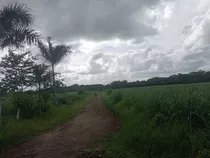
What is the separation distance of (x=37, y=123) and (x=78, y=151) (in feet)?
13.8

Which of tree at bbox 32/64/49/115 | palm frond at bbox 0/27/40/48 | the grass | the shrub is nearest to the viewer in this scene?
the grass

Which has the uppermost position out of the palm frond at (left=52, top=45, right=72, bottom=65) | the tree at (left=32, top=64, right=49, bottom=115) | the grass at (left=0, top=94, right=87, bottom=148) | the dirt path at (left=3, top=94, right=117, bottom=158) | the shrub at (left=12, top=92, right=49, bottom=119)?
the palm frond at (left=52, top=45, right=72, bottom=65)

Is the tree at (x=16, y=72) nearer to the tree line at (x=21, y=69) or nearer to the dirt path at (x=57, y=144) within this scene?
the tree line at (x=21, y=69)

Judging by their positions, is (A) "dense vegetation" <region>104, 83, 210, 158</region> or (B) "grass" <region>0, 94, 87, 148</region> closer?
(A) "dense vegetation" <region>104, 83, 210, 158</region>

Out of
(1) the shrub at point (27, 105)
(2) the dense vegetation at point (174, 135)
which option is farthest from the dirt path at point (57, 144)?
(1) the shrub at point (27, 105)

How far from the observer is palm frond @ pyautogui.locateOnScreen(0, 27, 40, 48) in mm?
7904

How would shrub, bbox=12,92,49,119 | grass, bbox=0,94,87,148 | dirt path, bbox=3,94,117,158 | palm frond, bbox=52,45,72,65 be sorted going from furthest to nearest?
palm frond, bbox=52,45,72,65 → shrub, bbox=12,92,49,119 → grass, bbox=0,94,87,148 → dirt path, bbox=3,94,117,158

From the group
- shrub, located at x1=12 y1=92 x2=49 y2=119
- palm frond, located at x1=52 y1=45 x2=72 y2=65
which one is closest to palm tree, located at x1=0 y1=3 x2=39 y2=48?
shrub, located at x1=12 y1=92 x2=49 y2=119

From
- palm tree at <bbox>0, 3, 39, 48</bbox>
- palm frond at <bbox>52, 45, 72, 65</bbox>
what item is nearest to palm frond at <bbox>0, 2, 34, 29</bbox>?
palm tree at <bbox>0, 3, 39, 48</bbox>

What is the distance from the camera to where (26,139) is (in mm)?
6699

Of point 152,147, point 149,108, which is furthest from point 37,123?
point 152,147

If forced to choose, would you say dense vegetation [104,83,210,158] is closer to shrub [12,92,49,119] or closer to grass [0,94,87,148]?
grass [0,94,87,148]

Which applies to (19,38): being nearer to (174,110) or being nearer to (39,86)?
(39,86)

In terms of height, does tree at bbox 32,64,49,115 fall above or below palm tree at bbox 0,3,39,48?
below
